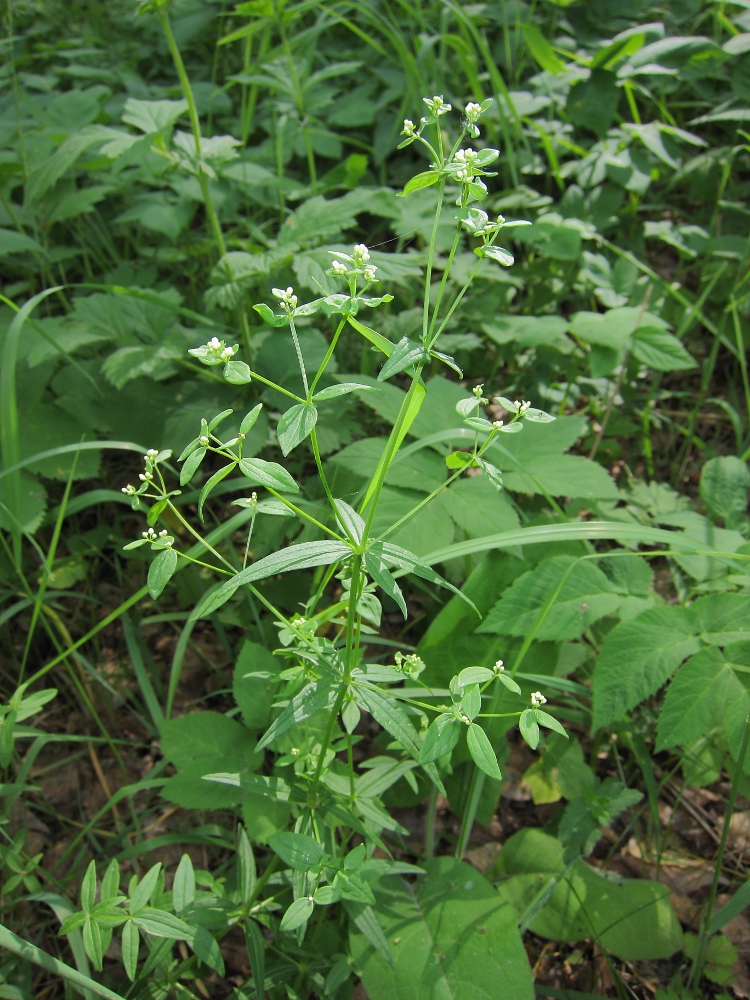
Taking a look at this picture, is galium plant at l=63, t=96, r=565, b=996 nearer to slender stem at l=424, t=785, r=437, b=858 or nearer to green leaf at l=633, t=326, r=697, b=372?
slender stem at l=424, t=785, r=437, b=858

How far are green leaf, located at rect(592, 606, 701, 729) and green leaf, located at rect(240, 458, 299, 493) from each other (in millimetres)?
916

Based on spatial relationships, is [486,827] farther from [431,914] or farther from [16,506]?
[16,506]

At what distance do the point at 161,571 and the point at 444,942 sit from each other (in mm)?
1025

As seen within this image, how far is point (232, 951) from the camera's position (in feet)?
5.22

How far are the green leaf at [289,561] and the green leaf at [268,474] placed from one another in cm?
10

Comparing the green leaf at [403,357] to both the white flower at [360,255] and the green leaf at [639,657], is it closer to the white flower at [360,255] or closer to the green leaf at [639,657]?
the white flower at [360,255]

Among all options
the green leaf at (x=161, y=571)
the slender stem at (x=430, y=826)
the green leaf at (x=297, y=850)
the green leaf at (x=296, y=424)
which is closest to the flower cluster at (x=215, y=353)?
the green leaf at (x=296, y=424)

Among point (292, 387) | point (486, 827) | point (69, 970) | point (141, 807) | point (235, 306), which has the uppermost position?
point (235, 306)

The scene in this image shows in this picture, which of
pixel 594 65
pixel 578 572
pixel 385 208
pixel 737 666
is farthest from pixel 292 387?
pixel 594 65

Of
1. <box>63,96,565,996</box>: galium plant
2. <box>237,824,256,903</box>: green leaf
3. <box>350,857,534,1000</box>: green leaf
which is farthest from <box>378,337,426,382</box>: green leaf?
<box>350,857,534,1000</box>: green leaf

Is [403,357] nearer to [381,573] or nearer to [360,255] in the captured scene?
[360,255]

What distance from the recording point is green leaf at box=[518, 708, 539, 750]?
0.89 meters

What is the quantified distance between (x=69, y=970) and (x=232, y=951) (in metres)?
0.54

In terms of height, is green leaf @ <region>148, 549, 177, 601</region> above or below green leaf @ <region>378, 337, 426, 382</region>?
below
